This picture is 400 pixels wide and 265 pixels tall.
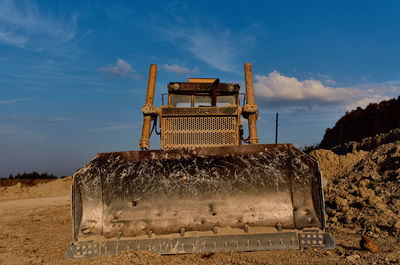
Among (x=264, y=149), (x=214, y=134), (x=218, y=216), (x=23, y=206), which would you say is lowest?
(x=23, y=206)

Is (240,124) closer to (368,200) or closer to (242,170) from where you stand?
(242,170)

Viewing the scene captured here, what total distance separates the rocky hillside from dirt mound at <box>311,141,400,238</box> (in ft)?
37.2

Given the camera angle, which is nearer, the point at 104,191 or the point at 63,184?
the point at 104,191

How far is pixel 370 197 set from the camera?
483 centimetres

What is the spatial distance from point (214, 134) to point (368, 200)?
2.70m

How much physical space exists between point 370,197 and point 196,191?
3241 millimetres

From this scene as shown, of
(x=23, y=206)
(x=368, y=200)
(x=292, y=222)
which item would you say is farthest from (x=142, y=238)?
(x=23, y=206)

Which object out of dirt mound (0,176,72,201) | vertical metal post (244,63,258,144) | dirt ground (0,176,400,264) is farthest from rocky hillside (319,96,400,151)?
dirt ground (0,176,400,264)

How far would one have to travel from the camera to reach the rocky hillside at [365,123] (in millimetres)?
19375

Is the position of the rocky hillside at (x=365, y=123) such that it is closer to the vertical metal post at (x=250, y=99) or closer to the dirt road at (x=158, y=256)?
the vertical metal post at (x=250, y=99)

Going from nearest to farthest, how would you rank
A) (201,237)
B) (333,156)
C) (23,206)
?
(201,237) < (333,156) < (23,206)

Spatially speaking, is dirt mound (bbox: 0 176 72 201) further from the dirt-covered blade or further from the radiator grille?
the dirt-covered blade

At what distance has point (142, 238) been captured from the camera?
303 cm

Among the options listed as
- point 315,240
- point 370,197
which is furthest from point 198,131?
point 370,197
